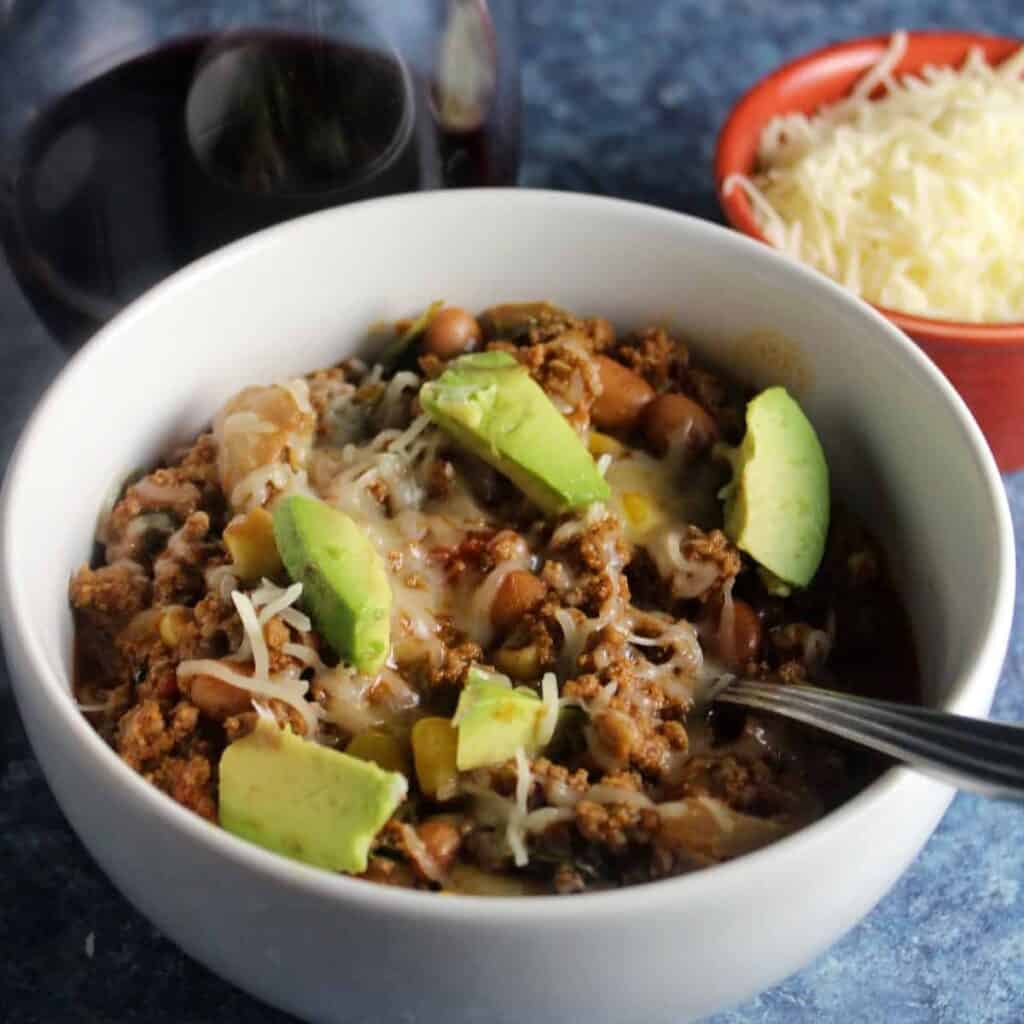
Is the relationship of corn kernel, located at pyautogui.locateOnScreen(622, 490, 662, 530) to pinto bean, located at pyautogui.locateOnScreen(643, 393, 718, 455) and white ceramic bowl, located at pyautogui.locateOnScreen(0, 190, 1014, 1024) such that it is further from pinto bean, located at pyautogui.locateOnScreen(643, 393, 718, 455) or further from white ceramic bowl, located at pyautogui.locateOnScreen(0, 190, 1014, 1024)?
white ceramic bowl, located at pyautogui.locateOnScreen(0, 190, 1014, 1024)

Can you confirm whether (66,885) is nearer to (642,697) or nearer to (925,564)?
(642,697)

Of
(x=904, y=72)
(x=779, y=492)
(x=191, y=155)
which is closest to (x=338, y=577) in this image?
(x=779, y=492)

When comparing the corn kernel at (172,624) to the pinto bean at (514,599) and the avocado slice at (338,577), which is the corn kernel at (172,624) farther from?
the pinto bean at (514,599)

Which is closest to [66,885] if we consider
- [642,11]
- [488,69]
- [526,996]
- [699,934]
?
[526,996]

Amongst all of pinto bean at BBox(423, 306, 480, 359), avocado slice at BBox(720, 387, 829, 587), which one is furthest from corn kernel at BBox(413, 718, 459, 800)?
pinto bean at BBox(423, 306, 480, 359)

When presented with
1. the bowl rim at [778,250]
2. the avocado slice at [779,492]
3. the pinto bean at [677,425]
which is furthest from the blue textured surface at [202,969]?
the pinto bean at [677,425]

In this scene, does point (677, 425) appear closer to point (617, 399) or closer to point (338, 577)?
point (617, 399)

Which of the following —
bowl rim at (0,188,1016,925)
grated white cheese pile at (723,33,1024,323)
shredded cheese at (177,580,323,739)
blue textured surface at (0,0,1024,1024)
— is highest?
bowl rim at (0,188,1016,925)

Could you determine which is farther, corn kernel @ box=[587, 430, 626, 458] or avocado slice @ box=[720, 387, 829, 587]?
corn kernel @ box=[587, 430, 626, 458]
